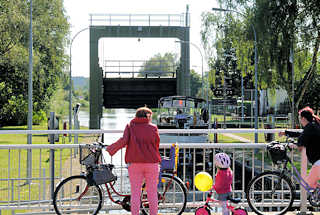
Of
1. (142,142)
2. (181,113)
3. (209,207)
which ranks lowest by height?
(209,207)

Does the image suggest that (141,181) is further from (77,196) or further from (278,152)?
(278,152)

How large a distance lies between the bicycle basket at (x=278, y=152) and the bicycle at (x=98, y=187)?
1.34 metres

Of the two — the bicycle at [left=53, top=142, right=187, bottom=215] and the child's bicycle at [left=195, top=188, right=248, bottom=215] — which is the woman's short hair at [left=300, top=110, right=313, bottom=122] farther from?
the bicycle at [left=53, top=142, right=187, bottom=215]

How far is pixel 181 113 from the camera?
30734 millimetres

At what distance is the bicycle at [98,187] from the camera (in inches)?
273

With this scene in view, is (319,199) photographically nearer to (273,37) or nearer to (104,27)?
(273,37)

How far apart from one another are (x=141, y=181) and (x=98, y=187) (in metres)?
0.82

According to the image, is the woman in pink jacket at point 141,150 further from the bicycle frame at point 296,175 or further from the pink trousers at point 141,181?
the bicycle frame at point 296,175

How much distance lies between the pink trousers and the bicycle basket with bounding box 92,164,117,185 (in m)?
0.55

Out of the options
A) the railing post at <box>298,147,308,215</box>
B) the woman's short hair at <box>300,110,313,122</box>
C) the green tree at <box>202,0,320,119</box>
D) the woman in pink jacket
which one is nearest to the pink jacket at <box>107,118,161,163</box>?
the woman in pink jacket

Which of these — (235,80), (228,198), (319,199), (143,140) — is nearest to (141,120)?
(143,140)

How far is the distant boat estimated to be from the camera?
29.9 m

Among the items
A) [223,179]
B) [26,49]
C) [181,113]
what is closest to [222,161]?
[223,179]

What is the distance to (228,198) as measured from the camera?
663 centimetres
